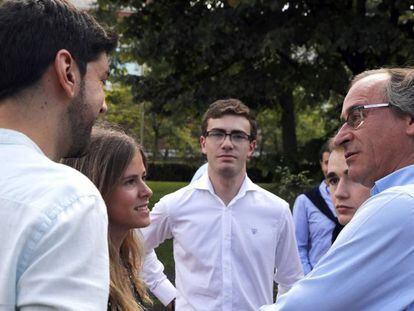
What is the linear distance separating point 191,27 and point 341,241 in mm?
14047

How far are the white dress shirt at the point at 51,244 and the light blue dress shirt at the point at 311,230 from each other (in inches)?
184

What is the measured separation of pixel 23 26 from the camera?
6.05 ft

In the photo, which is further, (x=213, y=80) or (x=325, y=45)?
(x=213, y=80)

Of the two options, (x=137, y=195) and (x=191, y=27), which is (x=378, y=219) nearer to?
(x=137, y=195)

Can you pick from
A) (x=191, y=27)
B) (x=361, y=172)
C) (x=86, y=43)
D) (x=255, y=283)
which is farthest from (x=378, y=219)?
(x=191, y=27)

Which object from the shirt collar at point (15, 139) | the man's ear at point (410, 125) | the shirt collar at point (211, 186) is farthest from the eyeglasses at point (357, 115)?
the shirt collar at point (211, 186)

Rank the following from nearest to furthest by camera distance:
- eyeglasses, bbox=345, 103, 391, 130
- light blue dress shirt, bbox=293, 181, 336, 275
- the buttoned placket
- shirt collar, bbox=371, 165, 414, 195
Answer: shirt collar, bbox=371, 165, 414, 195, eyeglasses, bbox=345, 103, 391, 130, the buttoned placket, light blue dress shirt, bbox=293, 181, 336, 275

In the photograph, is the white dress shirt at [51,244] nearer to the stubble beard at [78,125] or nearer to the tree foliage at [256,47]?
the stubble beard at [78,125]

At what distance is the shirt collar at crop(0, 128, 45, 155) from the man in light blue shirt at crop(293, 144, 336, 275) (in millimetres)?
4615

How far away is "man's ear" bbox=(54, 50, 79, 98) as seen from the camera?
6.05 ft

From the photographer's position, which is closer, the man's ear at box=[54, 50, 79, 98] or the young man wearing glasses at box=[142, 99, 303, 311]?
the man's ear at box=[54, 50, 79, 98]

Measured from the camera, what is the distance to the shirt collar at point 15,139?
1758 mm

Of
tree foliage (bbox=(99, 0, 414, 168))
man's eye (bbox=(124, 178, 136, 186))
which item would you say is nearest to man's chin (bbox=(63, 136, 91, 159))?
man's eye (bbox=(124, 178, 136, 186))

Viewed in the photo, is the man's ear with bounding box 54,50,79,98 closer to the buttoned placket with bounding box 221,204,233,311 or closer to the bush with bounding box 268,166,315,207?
the buttoned placket with bounding box 221,204,233,311
